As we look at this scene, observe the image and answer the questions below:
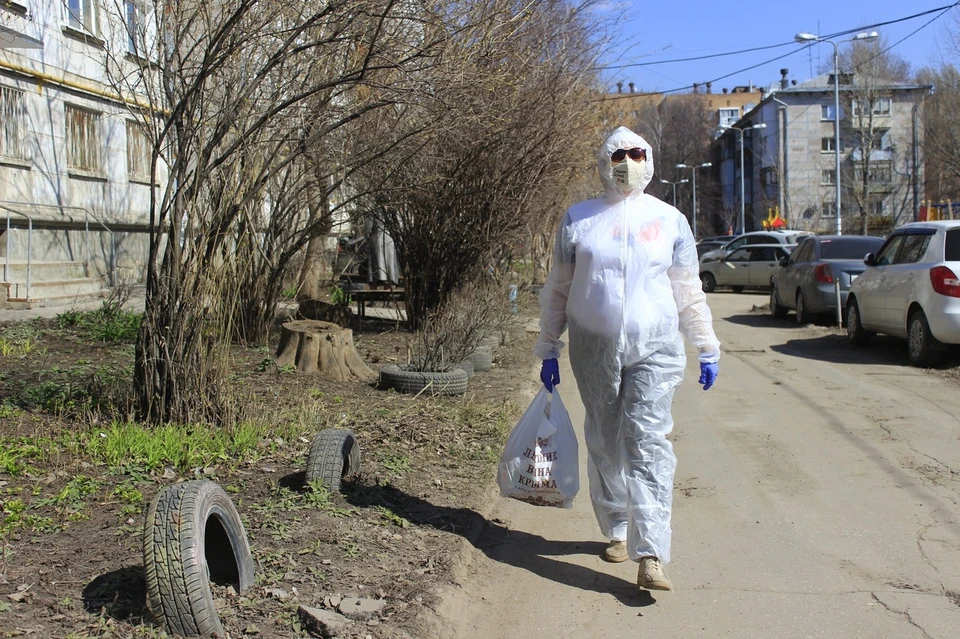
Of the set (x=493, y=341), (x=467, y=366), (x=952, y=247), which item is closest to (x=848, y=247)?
(x=952, y=247)

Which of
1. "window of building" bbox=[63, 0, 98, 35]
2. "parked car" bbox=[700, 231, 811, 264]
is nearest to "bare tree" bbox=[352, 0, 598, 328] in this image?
"window of building" bbox=[63, 0, 98, 35]

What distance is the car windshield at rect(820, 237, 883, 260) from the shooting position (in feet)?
52.1

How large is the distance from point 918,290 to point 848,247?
552 cm

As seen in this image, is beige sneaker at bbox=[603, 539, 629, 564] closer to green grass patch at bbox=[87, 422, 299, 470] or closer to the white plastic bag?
the white plastic bag

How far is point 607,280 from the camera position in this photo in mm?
4242

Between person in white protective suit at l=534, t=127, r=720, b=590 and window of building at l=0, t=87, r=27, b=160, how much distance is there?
14682mm


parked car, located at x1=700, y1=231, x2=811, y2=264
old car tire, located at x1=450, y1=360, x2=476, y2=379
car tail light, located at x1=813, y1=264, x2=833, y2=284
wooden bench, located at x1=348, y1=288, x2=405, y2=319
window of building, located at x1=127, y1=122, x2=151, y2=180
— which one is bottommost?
old car tire, located at x1=450, y1=360, x2=476, y2=379

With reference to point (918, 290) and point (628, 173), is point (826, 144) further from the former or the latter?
point (628, 173)

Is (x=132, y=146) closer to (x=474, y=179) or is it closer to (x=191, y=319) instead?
(x=474, y=179)

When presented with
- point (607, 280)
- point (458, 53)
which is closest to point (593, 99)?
point (458, 53)

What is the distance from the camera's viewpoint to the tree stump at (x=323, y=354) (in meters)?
8.98

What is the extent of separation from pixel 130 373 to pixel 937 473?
609 centimetres

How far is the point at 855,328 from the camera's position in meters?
13.0

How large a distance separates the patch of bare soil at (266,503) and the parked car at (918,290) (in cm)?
550
